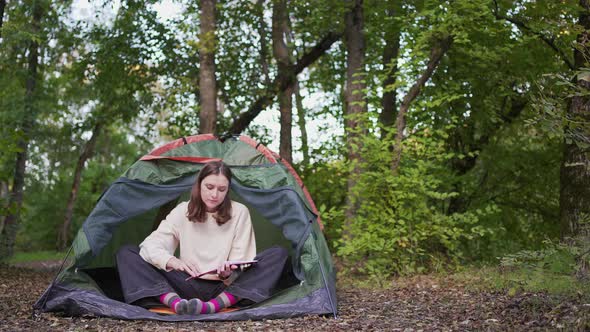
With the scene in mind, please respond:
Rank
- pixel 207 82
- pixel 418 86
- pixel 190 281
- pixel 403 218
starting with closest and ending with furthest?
1. pixel 190 281
2. pixel 403 218
3. pixel 418 86
4. pixel 207 82

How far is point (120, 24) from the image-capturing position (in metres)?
11.0

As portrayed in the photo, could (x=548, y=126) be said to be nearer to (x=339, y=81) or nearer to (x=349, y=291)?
(x=349, y=291)

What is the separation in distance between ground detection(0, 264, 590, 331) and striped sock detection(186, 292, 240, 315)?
0.13 meters

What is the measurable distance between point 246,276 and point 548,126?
2.44m

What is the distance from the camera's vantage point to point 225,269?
471cm

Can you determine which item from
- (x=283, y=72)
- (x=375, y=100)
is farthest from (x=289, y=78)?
(x=375, y=100)

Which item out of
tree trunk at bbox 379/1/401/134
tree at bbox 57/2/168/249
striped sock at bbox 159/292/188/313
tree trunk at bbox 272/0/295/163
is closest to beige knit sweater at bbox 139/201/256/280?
striped sock at bbox 159/292/188/313

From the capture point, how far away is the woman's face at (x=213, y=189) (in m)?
4.95

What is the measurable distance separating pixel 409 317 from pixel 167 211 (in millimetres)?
2685

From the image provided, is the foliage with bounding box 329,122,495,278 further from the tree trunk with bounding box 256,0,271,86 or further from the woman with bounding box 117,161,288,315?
the tree trunk with bounding box 256,0,271,86

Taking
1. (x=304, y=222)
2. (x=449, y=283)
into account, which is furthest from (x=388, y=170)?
(x=304, y=222)

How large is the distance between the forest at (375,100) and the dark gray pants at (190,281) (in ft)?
6.62

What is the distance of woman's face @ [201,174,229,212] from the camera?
16.2 ft

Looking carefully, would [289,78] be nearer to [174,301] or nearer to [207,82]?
[207,82]
